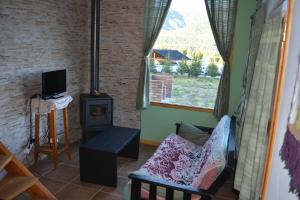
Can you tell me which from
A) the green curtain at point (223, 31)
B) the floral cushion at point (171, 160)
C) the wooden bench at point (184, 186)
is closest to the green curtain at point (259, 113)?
the wooden bench at point (184, 186)

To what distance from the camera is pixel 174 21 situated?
13.6 ft

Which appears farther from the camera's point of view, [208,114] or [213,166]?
[208,114]

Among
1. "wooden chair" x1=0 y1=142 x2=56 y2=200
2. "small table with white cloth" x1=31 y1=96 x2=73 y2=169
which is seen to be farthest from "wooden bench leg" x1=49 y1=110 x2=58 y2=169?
"wooden chair" x1=0 y1=142 x2=56 y2=200

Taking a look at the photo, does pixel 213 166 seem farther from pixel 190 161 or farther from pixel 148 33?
pixel 148 33

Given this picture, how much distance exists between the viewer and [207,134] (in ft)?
11.9

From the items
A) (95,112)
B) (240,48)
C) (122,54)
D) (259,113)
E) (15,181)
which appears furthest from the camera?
(122,54)

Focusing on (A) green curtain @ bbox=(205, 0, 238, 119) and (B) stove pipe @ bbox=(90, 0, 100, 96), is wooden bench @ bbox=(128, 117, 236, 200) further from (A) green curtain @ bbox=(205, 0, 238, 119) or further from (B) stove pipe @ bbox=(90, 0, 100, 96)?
(B) stove pipe @ bbox=(90, 0, 100, 96)

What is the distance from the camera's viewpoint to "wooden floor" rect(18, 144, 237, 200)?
9.89ft

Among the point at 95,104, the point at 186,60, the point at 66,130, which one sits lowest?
the point at 66,130

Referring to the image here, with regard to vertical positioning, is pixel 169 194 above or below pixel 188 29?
below

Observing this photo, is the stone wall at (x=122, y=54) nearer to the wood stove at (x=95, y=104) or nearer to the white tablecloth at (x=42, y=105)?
the wood stove at (x=95, y=104)

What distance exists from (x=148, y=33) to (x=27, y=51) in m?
1.69

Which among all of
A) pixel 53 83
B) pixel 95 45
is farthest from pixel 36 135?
pixel 95 45

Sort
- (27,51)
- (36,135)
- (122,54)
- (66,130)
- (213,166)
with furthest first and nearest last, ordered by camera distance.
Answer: (122,54) < (66,130) < (36,135) < (27,51) < (213,166)
